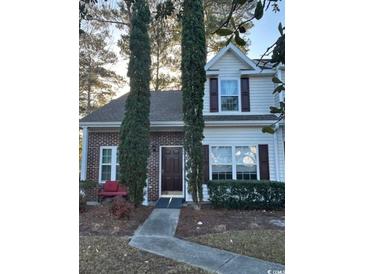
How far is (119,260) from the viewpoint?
3016 millimetres

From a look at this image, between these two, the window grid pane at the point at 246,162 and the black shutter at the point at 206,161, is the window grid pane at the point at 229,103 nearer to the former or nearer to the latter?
the window grid pane at the point at 246,162

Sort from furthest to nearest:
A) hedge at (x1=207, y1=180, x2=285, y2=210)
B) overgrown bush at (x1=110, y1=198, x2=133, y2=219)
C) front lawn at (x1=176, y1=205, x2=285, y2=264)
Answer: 1. hedge at (x1=207, y1=180, x2=285, y2=210)
2. overgrown bush at (x1=110, y1=198, x2=133, y2=219)
3. front lawn at (x1=176, y1=205, x2=285, y2=264)

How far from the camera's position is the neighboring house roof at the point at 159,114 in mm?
7297

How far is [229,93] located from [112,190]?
14.2 feet

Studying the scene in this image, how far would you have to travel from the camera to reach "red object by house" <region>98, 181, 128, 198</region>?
6185 millimetres

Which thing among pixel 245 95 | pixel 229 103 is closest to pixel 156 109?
pixel 229 103

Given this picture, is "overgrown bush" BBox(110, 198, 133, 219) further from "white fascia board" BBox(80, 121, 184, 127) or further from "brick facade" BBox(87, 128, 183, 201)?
"white fascia board" BBox(80, 121, 184, 127)

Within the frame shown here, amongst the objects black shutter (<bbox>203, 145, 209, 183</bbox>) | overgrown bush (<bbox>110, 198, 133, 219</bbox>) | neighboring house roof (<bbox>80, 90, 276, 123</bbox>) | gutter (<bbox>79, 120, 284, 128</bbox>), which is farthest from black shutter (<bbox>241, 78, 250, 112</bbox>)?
overgrown bush (<bbox>110, 198, 133, 219</bbox>)

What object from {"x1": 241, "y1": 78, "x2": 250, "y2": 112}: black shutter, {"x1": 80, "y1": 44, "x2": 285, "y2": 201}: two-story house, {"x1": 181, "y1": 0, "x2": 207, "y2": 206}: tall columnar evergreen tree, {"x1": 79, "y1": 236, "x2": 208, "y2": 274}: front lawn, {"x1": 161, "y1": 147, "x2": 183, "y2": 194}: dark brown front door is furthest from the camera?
{"x1": 241, "y1": 78, "x2": 250, "y2": 112}: black shutter

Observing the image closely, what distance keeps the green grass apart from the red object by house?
273 centimetres

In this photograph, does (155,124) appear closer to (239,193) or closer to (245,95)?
(245,95)
